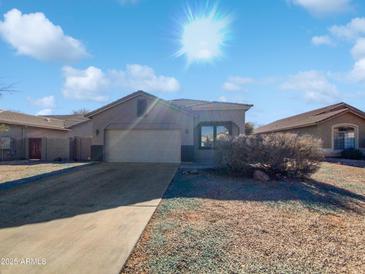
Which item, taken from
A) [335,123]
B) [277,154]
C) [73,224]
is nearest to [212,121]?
[277,154]

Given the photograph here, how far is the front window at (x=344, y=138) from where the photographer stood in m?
24.0

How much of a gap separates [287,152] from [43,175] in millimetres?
10382

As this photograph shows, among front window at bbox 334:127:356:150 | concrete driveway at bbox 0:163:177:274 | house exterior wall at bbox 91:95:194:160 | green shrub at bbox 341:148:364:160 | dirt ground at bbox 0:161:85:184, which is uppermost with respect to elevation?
house exterior wall at bbox 91:95:194:160

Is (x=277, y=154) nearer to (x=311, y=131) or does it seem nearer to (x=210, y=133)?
(x=210, y=133)

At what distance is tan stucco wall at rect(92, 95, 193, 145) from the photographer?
722 inches

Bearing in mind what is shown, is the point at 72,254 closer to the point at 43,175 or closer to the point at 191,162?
the point at 43,175

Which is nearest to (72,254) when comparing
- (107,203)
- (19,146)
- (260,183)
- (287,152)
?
(107,203)

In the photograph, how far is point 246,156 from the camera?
1146 centimetres

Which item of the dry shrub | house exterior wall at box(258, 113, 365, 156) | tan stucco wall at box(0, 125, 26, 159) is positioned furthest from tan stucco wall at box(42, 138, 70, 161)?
house exterior wall at box(258, 113, 365, 156)

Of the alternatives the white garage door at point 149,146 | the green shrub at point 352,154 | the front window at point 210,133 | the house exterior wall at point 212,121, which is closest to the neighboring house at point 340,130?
the green shrub at point 352,154

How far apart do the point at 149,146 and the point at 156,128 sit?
1.25m

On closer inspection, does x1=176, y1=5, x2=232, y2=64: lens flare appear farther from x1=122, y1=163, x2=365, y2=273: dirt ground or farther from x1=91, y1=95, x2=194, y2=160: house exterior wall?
x1=122, y1=163, x2=365, y2=273: dirt ground

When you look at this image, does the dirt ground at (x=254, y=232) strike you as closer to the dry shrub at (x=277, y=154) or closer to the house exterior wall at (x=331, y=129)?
the dry shrub at (x=277, y=154)

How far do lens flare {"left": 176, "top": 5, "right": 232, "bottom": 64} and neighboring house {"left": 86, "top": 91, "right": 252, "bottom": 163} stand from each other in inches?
175
